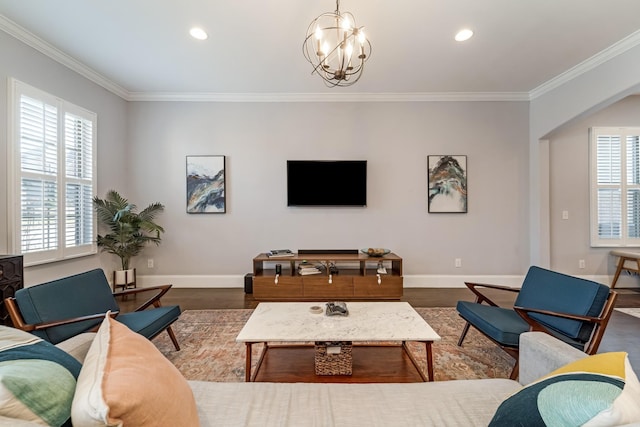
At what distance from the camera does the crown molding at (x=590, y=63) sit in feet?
9.50

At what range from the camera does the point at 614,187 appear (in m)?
4.15

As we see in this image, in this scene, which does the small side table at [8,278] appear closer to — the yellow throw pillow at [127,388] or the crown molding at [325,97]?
the yellow throw pillow at [127,388]

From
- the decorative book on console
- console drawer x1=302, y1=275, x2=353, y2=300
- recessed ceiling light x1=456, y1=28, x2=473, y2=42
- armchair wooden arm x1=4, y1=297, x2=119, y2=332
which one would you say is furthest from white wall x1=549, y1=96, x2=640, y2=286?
armchair wooden arm x1=4, y1=297, x2=119, y2=332

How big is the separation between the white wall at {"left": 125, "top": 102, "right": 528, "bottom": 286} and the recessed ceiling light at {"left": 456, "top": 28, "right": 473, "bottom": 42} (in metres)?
1.40

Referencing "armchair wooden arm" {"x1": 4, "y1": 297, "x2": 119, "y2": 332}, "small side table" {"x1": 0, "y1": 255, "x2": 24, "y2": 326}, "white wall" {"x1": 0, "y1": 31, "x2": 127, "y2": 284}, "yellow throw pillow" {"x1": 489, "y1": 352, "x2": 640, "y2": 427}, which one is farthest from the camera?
"white wall" {"x1": 0, "y1": 31, "x2": 127, "y2": 284}

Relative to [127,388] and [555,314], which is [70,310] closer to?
[127,388]

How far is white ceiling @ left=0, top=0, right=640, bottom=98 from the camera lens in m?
2.45

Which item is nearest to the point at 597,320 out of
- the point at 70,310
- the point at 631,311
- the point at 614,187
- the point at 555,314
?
the point at 555,314

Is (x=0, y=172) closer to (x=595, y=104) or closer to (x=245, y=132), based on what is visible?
(x=245, y=132)

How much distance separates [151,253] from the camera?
14.0 feet

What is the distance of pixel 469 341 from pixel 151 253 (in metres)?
4.39

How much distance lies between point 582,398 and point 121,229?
15.2 ft

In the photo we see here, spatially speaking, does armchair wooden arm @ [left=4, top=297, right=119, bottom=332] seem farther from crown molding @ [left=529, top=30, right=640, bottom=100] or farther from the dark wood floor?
crown molding @ [left=529, top=30, right=640, bottom=100]

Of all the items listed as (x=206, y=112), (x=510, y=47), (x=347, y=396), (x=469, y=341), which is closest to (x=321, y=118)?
(x=206, y=112)
